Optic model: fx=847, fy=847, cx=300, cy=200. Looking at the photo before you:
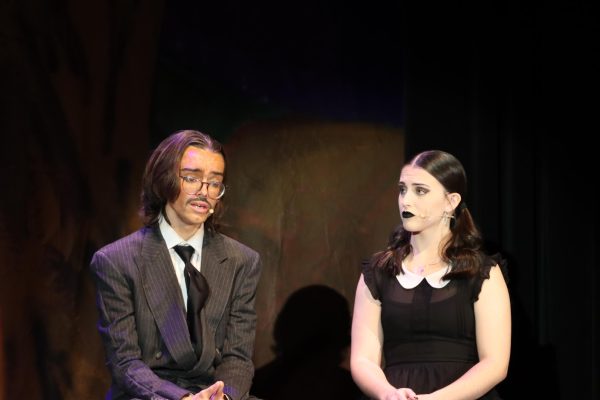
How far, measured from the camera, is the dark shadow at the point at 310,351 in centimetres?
417

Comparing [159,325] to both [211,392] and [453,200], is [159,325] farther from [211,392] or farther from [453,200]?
[453,200]

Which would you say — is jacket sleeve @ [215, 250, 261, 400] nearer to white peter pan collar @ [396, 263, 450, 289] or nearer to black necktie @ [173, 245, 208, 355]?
black necktie @ [173, 245, 208, 355]

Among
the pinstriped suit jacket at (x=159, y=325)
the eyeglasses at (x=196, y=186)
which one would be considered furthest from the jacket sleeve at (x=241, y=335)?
the eyeglasses at (x=196, y=186)

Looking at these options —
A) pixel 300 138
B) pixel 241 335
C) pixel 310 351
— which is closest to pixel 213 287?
pixel 241 335

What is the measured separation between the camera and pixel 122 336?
3092 millimetres

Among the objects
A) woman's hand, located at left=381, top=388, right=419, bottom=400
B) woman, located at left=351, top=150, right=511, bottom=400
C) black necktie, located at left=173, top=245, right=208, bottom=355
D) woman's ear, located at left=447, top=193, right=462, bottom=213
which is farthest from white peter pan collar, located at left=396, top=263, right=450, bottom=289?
black necktie, located at left=173, top=245, right=208, bottom=355

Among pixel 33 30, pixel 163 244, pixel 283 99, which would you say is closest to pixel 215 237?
pixel 163 244

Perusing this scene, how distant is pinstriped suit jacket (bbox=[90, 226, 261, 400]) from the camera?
10.1 ft

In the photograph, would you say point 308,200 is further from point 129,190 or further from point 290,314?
point 129,190

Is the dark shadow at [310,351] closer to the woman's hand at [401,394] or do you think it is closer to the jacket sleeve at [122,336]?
the woman's hand at [401,394]

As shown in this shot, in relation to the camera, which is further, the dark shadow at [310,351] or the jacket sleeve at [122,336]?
the dark shadow at [310,351]

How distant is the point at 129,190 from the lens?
13.9 ft

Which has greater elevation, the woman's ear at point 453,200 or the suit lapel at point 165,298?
the woman's ear at point 453,200

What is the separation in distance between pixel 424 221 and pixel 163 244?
40.1 inches
